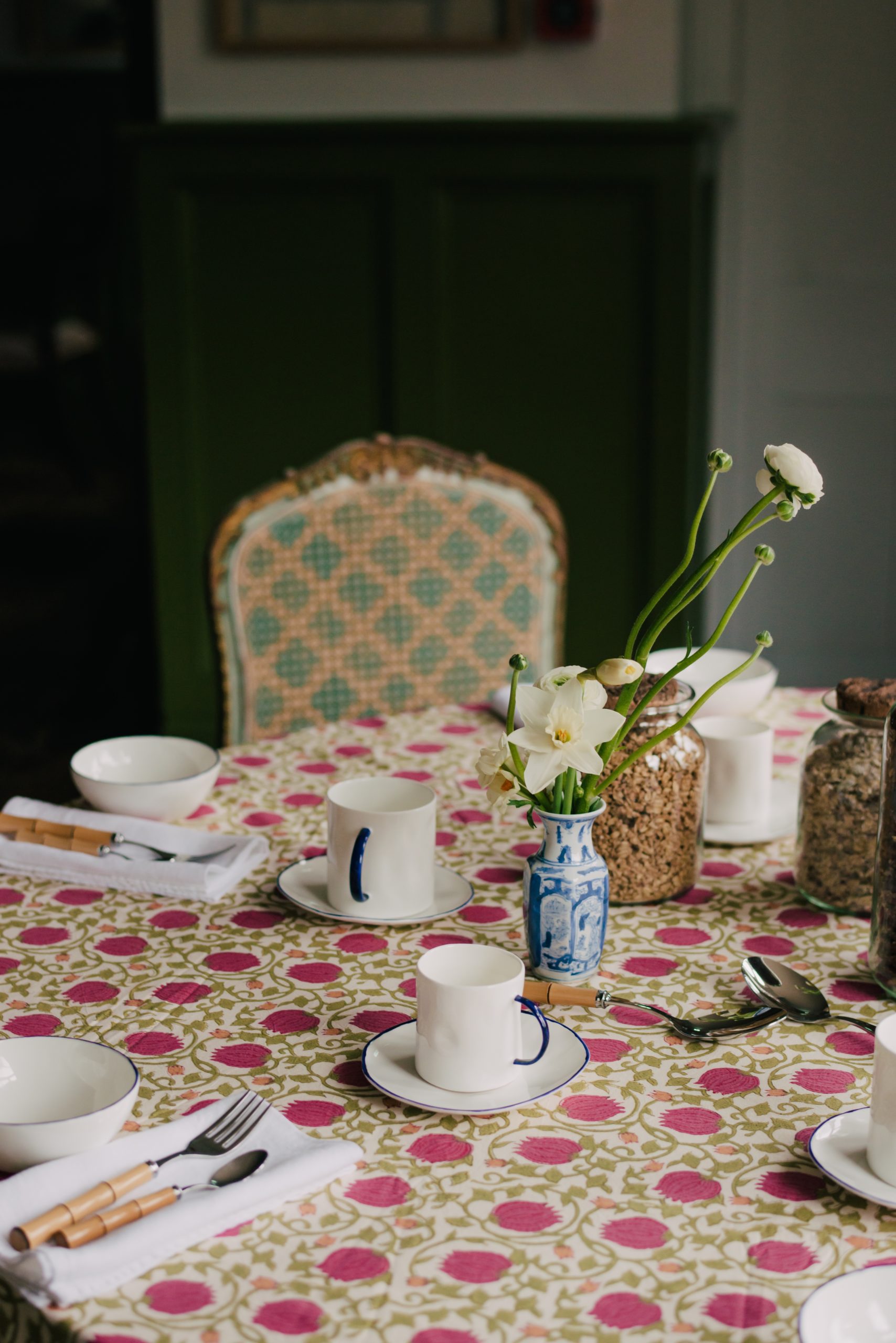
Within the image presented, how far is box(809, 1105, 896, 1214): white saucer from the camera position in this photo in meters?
0.72

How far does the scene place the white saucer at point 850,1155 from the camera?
28.4 inches

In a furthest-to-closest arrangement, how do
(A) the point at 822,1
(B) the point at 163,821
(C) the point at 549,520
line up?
(A) the point at 822,1 < (C) the point at 549,520 < (B) the point at 163,821

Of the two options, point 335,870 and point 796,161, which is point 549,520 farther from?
point 796,161

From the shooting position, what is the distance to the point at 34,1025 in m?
0.92

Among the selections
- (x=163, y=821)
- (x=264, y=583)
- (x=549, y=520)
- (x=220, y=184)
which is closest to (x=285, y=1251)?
(x=163, y=821)

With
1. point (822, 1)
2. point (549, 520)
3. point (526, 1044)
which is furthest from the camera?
point (822, 1)

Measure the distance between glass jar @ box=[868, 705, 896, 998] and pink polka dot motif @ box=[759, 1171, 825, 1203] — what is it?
0.24 m

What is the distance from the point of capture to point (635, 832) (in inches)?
43.1

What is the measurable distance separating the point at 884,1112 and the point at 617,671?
1.02 feet

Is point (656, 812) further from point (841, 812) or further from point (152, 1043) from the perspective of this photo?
point (152, 1043)

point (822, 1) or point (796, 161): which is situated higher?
point (822, 1)

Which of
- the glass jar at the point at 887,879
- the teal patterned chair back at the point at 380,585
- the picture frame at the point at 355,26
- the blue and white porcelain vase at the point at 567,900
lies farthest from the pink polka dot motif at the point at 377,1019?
the picture frame at the point at 355,26

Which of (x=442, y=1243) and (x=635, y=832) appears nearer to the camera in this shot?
(x=442, y=1243)

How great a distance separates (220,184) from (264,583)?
174 centimetres
